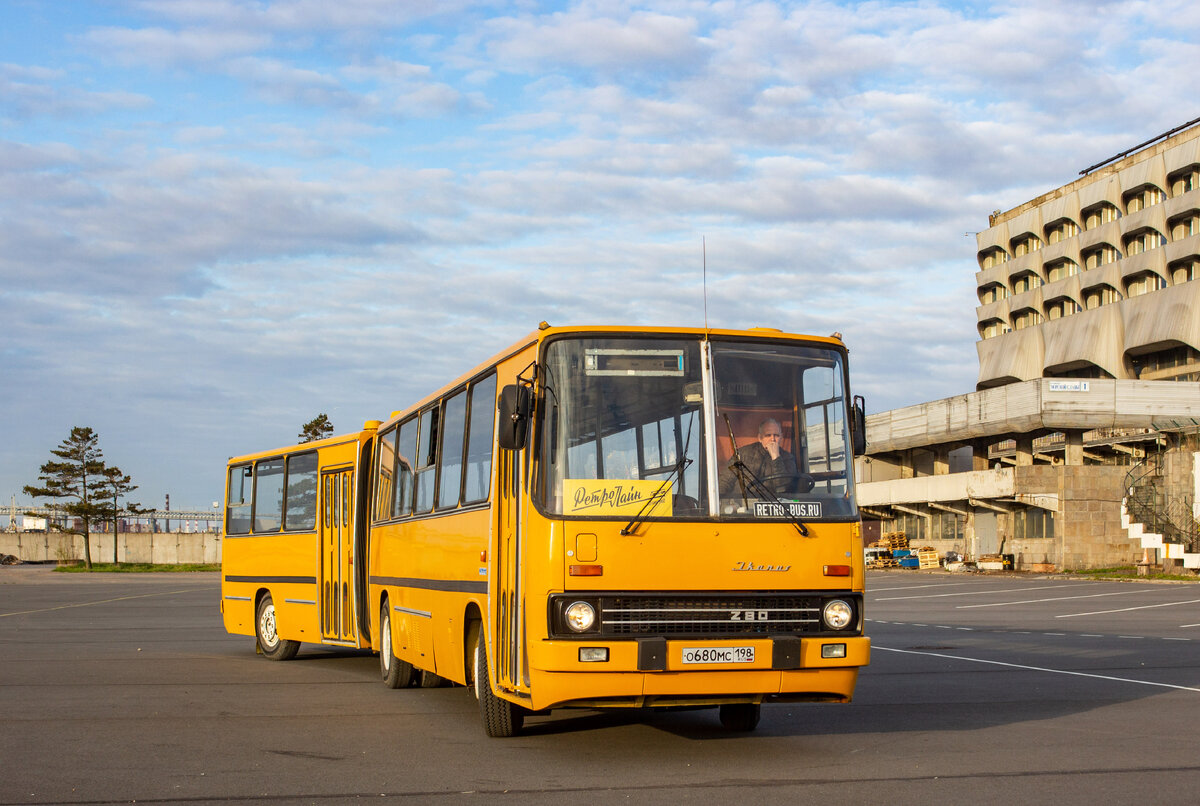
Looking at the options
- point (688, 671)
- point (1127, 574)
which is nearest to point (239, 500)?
point (688, 671)

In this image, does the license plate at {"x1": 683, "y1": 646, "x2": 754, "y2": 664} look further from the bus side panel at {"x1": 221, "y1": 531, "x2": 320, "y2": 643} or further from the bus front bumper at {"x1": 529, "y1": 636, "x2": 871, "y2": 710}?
the bus side panel at {"x1": 221, "y1": 531, "x2": 320, "y2": 643}


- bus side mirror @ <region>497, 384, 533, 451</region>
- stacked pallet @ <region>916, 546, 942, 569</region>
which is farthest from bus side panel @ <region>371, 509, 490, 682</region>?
stacked pallet @ <region>916, 546, 942, 569</region>

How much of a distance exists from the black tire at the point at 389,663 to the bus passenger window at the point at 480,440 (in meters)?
3.58

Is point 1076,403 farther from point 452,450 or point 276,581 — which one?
point 452,450

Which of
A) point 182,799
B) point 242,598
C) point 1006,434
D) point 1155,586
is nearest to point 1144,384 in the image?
point 1006,434

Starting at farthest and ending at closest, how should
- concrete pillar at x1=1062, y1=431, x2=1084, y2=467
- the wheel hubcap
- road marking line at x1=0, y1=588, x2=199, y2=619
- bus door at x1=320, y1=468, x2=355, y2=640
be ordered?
concrete pillar at x1=1062, y1=431, x2=1084, y2=467 → road marking line at x1=0, y1=588, x2=199, y2=619 → the wheel hubcap → bus door at x1=320, y1=468, x2=355, y2=640

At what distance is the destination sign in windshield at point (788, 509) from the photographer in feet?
31.1

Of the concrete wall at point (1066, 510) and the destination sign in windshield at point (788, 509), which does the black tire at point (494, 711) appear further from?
the concrete wall at point (1066, 510)

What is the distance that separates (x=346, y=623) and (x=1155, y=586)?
3131 cm

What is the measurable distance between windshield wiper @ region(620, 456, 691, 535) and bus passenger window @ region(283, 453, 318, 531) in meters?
9.88

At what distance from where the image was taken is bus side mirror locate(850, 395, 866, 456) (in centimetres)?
997

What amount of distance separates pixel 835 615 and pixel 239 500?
13.6m

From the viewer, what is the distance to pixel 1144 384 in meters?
60.4

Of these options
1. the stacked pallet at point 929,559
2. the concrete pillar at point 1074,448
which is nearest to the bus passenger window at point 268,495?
the concrete pillar at point 1074,448
